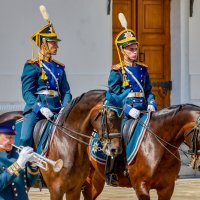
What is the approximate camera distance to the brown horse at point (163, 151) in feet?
33.4

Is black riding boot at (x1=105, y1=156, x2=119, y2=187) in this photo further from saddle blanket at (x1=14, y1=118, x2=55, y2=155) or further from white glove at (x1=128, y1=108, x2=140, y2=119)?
saddle blanket at (x1=14, y1=118, x2=55, y2=155)

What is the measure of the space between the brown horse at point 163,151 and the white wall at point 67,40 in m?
4.33

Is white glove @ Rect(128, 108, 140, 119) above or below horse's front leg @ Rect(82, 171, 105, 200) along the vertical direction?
above

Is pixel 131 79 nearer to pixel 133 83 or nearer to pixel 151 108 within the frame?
pixel 133 83

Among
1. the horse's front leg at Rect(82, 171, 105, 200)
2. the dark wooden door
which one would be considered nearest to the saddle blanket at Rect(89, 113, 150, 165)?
the horse's front leg at Rect(82, 171, 105, 200)

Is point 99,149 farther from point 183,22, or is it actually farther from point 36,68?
point 183,22

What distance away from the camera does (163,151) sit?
33.7 ft

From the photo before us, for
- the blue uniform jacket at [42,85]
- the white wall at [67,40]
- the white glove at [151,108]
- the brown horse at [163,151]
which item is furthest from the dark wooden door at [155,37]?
the brown horse at [163,151]

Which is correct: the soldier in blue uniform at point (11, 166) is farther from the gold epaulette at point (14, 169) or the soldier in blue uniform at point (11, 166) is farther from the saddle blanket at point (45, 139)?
the saddle blanket at point (45, 139)

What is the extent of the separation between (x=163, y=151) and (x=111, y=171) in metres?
0.69

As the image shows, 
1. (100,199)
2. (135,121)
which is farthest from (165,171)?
(100,199)

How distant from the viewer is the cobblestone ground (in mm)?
13289

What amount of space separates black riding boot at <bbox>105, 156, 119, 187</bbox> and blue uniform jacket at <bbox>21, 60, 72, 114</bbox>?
82 cm

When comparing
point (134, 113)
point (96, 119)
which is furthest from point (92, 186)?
point (96, 119)
